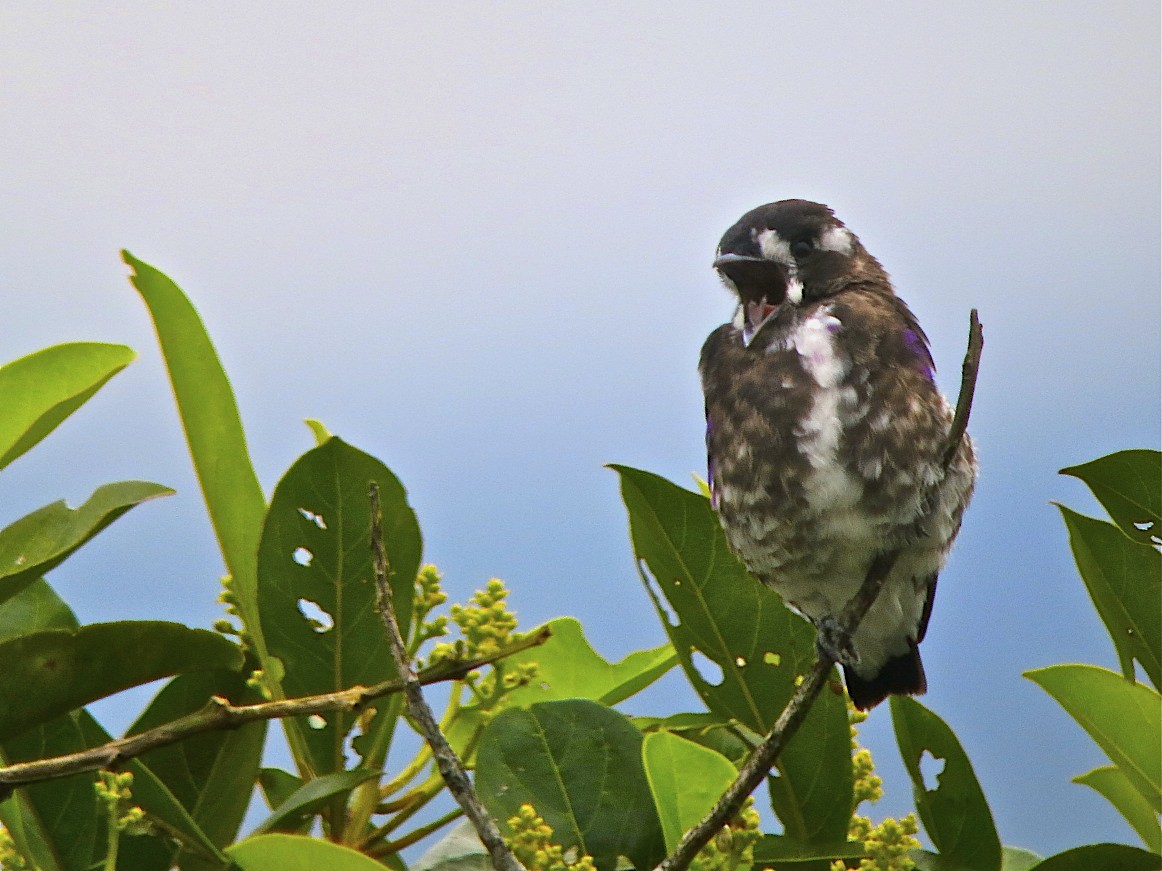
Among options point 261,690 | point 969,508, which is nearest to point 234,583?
point 261,690

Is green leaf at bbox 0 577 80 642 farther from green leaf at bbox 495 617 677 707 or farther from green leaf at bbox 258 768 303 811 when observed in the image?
green leaf at bbox 495 617 677 707

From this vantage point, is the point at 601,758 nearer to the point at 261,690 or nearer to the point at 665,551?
the point at 665,551

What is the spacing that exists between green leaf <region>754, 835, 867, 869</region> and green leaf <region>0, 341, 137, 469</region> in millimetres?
1016

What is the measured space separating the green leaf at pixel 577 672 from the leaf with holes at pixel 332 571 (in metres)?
0.33

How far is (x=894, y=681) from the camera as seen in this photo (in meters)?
1.85

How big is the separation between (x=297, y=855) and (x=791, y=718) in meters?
0.50

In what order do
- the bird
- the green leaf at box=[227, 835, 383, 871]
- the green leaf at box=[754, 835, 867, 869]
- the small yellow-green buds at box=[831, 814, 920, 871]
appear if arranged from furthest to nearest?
the bird
the green leaf at box=[754, 835, 867, 869]
the small yellow-green buds at box=[831, 814, 920, 871]
the green leaf at box=[227, 835, 383, 871]

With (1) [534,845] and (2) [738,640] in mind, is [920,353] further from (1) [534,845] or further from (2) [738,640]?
(1) [534,845]

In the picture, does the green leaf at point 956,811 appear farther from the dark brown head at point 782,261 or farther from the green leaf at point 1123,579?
the dark brown head at point 782,261

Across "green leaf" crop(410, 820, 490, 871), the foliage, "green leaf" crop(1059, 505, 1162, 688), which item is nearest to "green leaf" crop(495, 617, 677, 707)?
the foliage

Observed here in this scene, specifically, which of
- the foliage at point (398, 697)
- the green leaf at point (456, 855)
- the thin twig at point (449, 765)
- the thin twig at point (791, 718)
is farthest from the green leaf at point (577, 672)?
the thin twig at point (449, 765)

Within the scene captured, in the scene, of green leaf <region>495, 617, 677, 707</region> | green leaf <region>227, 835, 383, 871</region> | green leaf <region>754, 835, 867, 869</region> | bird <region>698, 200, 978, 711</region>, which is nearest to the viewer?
green leaf <region>227, 835, 383, 871</region>

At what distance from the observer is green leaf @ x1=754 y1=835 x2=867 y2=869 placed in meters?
1.41

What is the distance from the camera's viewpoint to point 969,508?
175 centimetres
